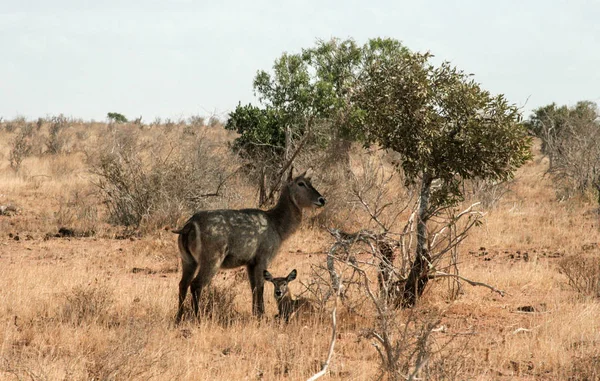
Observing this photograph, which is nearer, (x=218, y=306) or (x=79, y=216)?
(x=218, y=306)

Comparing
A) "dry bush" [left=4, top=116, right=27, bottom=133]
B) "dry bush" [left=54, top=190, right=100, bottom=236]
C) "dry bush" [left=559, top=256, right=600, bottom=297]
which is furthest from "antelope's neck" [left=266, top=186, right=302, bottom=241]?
"dry bush" [left=4, top=116, right=27, bottom=133]

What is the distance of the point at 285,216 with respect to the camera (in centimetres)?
1063

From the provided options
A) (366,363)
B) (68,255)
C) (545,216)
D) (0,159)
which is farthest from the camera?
(0,159)

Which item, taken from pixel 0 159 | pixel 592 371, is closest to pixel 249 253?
pixel 592 371

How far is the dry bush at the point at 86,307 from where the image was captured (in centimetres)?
916

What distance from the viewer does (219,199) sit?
18484 millimetres

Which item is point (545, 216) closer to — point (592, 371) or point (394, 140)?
point (394, 140)

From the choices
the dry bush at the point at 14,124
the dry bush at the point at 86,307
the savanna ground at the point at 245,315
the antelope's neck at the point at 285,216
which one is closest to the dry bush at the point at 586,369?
the savanna ground at the point at 245,315

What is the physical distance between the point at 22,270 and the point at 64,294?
260 centimetres

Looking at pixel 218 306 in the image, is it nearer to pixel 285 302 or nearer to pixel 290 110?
pixel 285 302

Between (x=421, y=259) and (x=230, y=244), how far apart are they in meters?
2.94

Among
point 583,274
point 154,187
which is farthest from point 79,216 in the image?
point 583,274

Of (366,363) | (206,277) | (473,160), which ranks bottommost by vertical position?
(366,363)

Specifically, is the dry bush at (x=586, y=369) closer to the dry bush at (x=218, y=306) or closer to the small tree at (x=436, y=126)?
the small tree at (x=436, y=126)
